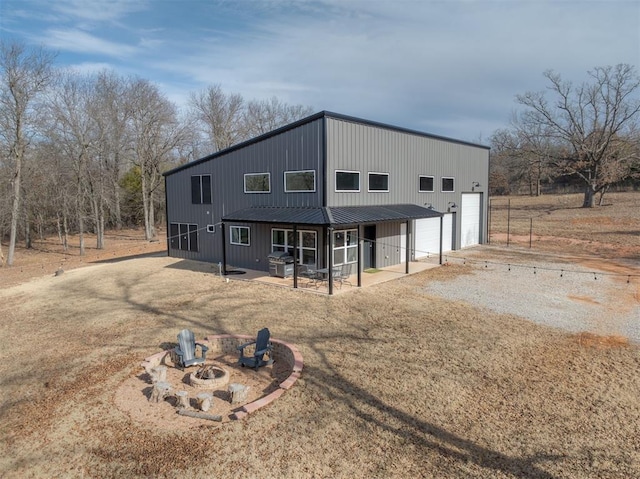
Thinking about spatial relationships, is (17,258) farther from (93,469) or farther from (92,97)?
(93,469)

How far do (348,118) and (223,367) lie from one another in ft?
33.0

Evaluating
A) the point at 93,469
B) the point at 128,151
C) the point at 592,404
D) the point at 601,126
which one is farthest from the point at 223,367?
the point at 601,126

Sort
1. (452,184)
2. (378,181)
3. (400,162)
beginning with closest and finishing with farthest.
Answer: (378,181) < (400,162) < (452,184)

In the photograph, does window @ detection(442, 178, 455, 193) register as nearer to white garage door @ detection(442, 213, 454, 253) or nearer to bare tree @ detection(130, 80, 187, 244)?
white garage door @ detection(442, 213, 454, 253)

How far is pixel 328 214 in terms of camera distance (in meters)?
13.3

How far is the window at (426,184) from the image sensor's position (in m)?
19.0

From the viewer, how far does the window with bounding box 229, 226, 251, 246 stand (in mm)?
17295

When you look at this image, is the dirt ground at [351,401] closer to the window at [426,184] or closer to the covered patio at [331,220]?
the covered patio at [331,220]

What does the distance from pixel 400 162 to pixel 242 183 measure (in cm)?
679

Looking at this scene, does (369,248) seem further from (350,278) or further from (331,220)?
(331,220)

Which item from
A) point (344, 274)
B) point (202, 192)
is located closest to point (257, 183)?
point (202, 192)

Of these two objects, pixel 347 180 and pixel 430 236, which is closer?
pixel 347 180

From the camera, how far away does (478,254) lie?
20.5 metres

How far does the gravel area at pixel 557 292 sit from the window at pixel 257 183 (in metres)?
7.32
